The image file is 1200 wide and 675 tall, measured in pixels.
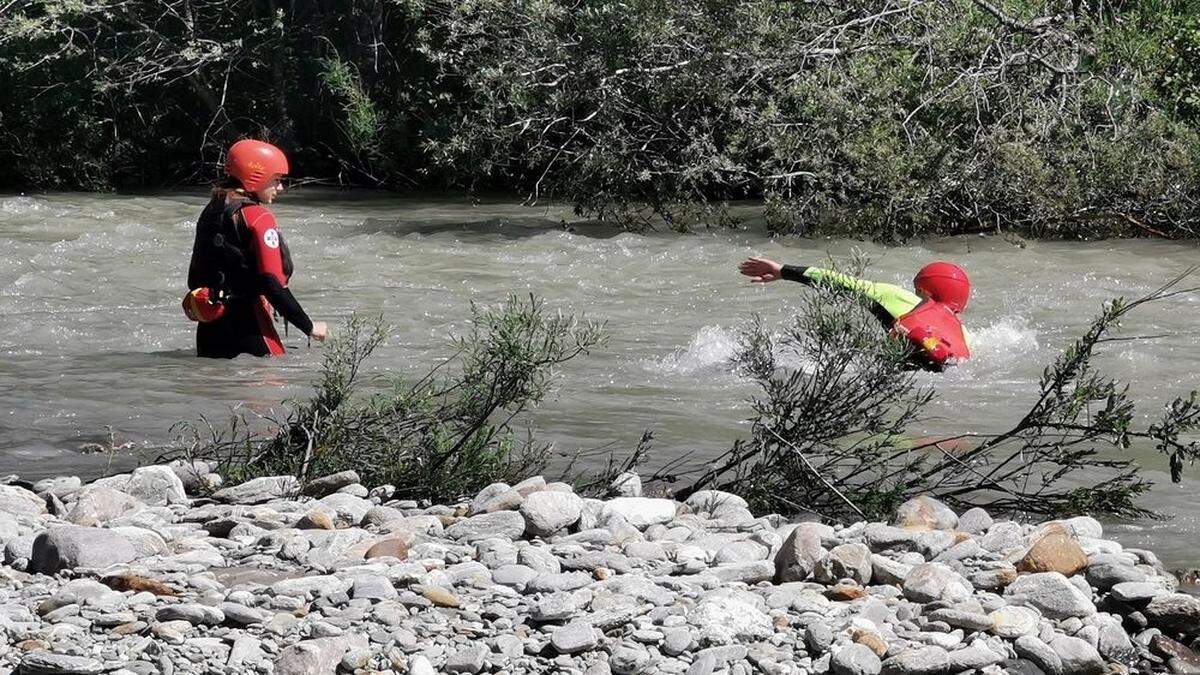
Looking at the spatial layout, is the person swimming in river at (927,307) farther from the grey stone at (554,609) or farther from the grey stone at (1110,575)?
the grey stone at (554,609)

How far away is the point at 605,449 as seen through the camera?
7.62 meters

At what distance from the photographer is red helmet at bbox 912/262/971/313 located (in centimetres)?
947

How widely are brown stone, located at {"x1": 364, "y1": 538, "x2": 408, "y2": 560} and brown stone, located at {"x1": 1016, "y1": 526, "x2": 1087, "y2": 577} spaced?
6.47 feet

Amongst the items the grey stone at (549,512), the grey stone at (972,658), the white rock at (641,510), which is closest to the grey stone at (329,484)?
the grey stone at (549,512)

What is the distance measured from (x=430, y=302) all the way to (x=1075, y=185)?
21.0 ft

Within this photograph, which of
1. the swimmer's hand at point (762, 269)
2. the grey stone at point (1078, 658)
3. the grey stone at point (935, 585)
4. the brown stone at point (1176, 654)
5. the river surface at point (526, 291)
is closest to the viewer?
the grey stone at point (1078, 658)

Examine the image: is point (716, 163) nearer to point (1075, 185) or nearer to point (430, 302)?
point (1075, 185)

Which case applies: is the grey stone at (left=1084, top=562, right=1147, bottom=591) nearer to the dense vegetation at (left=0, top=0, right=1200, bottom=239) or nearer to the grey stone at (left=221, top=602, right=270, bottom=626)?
the grey stone at (left=221, top=602, right=270, bottom=626)

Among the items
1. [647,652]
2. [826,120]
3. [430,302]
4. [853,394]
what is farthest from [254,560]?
[826,120]

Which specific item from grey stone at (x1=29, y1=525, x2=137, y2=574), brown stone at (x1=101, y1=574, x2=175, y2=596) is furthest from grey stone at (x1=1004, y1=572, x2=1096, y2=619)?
grey stone at (x1=29, y1=525, x2=137, y2=574)

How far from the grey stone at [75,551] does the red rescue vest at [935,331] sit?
16.8 feet

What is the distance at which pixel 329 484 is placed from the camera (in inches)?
247

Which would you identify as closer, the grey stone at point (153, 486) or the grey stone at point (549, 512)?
the grey stone at point (549, 512)

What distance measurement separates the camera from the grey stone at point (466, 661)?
4293 mm
